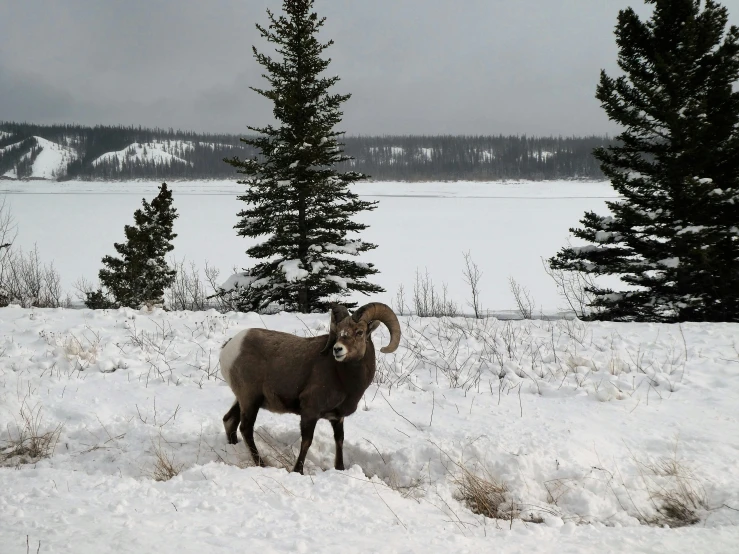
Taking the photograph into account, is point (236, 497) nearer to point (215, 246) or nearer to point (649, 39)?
point (649, 39)

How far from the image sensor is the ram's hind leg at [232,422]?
15.3 ft

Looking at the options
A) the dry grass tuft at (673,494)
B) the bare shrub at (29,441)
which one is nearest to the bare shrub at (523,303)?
the dry grass tuft at (673,494)

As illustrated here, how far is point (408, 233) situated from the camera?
46938 mm

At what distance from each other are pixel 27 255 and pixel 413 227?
33.4 metres

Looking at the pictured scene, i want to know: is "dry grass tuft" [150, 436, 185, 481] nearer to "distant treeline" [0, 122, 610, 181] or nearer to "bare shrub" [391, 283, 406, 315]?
"bare shrub" [391, 283, 406, 315]

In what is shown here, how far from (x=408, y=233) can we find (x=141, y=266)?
Answer: 1164 inches

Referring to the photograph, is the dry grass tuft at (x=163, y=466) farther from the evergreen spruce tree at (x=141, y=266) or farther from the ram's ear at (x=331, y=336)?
the evergreen spruce tree at (x=141, y=266)

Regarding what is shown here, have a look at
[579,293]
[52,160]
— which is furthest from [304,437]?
[52,160]

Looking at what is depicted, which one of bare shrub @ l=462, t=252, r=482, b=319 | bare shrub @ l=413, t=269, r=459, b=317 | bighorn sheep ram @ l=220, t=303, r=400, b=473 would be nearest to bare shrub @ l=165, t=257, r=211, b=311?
bare shrub @ l=413, t=269, r=459, b=317

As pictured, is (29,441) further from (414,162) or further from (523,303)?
(414,162)

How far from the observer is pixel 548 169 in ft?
412

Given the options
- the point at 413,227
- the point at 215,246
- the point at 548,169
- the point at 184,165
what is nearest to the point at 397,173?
the point at 548,169

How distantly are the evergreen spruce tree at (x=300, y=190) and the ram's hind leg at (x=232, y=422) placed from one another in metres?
10.6

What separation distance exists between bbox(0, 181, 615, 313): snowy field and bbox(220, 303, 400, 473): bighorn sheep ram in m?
18.1
